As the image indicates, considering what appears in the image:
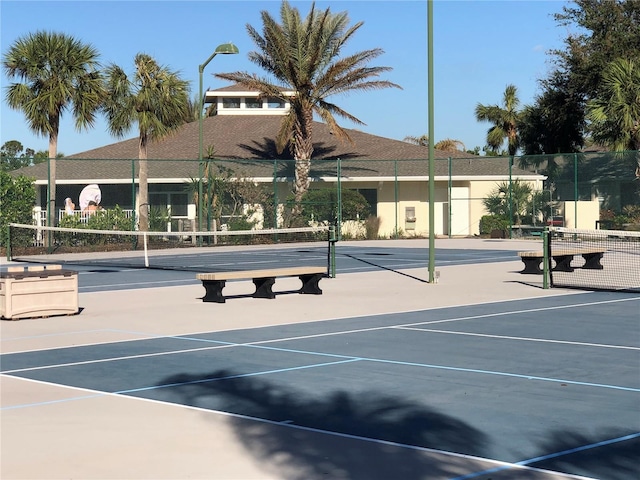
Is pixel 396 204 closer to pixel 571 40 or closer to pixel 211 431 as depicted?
pixel 571 40

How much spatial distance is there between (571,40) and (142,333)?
40619 millimetres

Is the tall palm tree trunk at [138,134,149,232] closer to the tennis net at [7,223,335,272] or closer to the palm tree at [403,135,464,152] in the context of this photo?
the tennis net at [7,223,335,272]

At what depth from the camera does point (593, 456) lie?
7.04 metres

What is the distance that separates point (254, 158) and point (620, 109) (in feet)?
55.6

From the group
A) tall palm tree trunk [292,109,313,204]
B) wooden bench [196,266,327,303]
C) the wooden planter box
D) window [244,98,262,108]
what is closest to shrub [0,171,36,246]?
tall palm tree trunk [292,109,313,204]

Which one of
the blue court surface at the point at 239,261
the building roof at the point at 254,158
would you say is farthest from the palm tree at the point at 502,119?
the blue court surface at the point at 239,261

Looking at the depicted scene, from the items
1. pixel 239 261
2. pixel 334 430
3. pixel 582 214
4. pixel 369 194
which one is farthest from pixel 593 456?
pixel 369 194

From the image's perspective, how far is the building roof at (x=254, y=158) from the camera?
Result: 42750mm

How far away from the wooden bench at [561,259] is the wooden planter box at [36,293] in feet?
34.7

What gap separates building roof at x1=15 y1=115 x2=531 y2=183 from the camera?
140 ft

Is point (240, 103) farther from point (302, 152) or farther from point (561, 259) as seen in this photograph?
point (561, 259)

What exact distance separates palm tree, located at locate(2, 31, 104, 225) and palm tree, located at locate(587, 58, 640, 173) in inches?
785

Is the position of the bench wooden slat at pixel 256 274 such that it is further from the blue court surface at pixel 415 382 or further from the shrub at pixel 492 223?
the shrub at pixel 492 223

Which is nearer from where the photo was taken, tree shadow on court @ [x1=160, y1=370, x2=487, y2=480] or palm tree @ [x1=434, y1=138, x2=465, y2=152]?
tree shadow on court @ [x1=160, y1=370, x2=487, y2=480]
